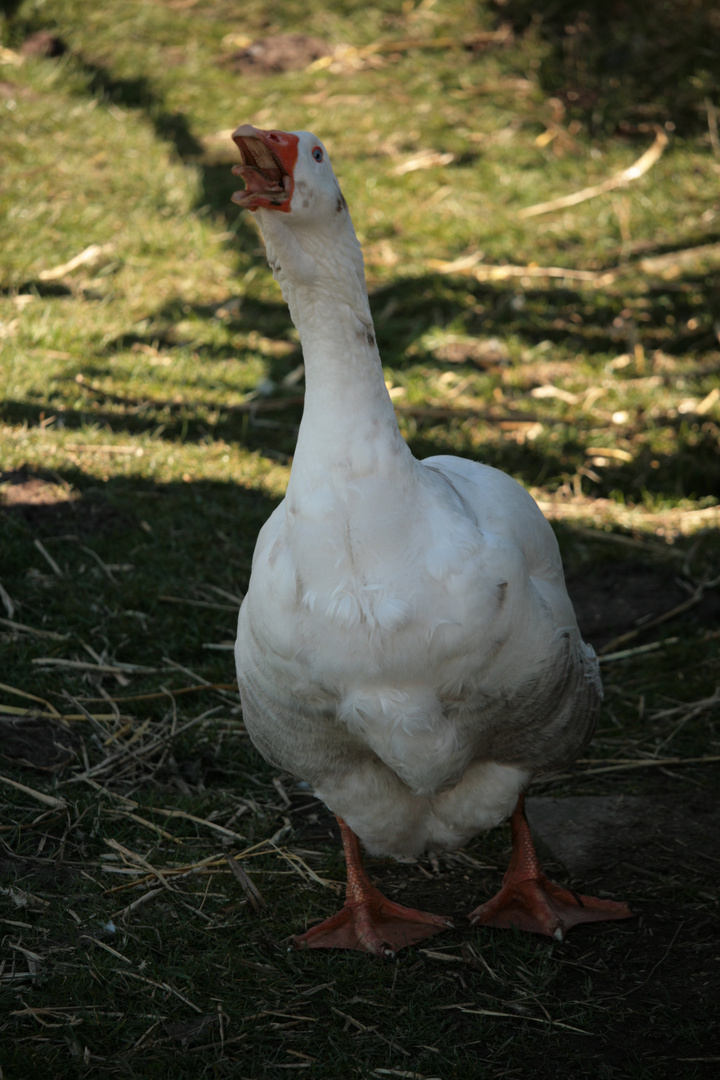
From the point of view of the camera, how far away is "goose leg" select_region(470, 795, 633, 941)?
3098mm

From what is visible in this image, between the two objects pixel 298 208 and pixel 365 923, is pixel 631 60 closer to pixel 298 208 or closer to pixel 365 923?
pixel 298 208

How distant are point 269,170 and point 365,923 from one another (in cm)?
206

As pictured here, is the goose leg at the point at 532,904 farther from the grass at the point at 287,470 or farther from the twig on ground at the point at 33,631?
the twig on ground at the point at 33,631

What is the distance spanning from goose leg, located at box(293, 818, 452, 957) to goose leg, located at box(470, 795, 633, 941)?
0.17m

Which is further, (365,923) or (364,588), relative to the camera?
(365,923)

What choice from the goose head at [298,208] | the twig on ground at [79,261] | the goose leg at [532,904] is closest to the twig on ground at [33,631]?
the goose leg at [532,904]

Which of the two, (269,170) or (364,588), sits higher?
(269,170)

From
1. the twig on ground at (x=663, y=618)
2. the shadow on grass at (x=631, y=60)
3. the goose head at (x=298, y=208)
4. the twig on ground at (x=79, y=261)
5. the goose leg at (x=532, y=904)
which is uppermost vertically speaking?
the goose head at (x=298, y=208)

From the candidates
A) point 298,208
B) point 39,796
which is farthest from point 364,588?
point 39,796

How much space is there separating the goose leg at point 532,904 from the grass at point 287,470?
0.20 feet

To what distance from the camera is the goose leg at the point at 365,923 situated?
3049mm

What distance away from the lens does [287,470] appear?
570cm

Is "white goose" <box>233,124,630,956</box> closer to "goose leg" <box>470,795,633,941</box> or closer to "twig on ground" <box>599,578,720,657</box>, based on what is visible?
"goose leg" <box>470,795,633,941</box>

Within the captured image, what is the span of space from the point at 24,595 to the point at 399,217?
17.5 feet
